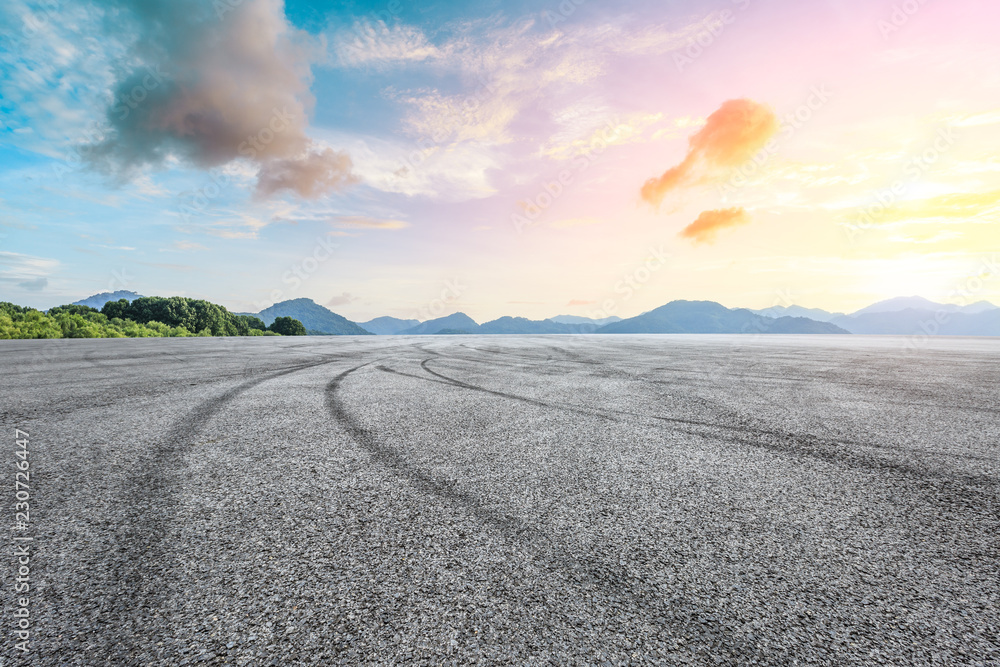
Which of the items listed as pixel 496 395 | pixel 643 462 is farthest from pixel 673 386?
pixel 643 462

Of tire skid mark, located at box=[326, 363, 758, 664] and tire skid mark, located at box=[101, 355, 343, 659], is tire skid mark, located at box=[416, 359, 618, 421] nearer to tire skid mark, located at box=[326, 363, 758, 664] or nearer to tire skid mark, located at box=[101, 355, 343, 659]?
tire skid mark, located at box=[326, 363, 758, 664]

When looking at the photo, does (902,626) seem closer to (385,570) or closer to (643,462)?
(643,462)

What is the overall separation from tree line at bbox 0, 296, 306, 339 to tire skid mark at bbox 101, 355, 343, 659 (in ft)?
116

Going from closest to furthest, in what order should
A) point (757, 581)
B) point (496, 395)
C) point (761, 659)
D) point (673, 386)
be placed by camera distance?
point (761, 659) < point (757, 581) < point (496, 395) < point (673, 386)

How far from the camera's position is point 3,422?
5.10 metres

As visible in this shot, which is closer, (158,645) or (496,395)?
(158,645)

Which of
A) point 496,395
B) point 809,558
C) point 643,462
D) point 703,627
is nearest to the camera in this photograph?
point 703,627

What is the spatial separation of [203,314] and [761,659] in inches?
2642

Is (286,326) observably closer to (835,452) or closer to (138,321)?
(138,321)

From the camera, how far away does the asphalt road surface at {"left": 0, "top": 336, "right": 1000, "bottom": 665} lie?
5.61 ft

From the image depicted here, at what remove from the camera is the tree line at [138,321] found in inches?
1125
